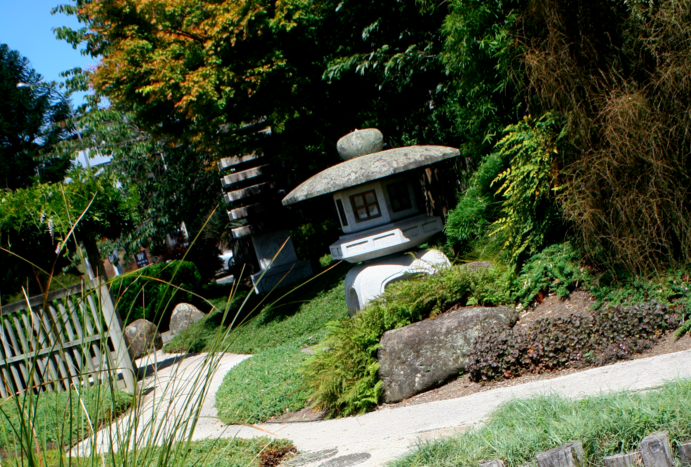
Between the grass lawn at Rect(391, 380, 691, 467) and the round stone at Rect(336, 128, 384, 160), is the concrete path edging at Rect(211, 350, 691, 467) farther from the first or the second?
the round stone at Rect(336, 128, 384, 160)

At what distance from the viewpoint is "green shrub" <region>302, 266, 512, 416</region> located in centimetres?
496

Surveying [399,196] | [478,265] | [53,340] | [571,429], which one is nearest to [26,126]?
[53,340]

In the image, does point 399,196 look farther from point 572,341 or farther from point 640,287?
point 572,341

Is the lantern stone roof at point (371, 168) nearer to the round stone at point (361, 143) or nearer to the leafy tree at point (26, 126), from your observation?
the round stone at point (361, 143)

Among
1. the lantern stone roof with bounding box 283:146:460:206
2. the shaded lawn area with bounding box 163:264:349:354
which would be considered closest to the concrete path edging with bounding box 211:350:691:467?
the lantern stone roof with bounding box 283:146:460:206

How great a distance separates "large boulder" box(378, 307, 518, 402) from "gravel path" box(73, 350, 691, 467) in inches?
12.0

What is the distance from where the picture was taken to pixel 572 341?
455 centimetres

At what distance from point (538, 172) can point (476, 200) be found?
1930mm

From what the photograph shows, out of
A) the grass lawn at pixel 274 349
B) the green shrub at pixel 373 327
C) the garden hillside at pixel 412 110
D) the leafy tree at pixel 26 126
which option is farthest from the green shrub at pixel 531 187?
the leafy tree at pixel 26 126

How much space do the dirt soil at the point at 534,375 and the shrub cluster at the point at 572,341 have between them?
2.5 inches

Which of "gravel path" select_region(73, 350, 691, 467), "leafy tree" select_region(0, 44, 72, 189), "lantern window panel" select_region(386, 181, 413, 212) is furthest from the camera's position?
"leafy tree" select_region(0, 44, 72, 189)

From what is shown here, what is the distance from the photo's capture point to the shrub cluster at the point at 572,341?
14.5 feet

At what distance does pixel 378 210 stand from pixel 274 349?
230cm

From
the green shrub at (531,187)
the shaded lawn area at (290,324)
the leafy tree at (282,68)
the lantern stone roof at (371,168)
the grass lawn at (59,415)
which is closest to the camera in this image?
the grass lawn at (59,415)
